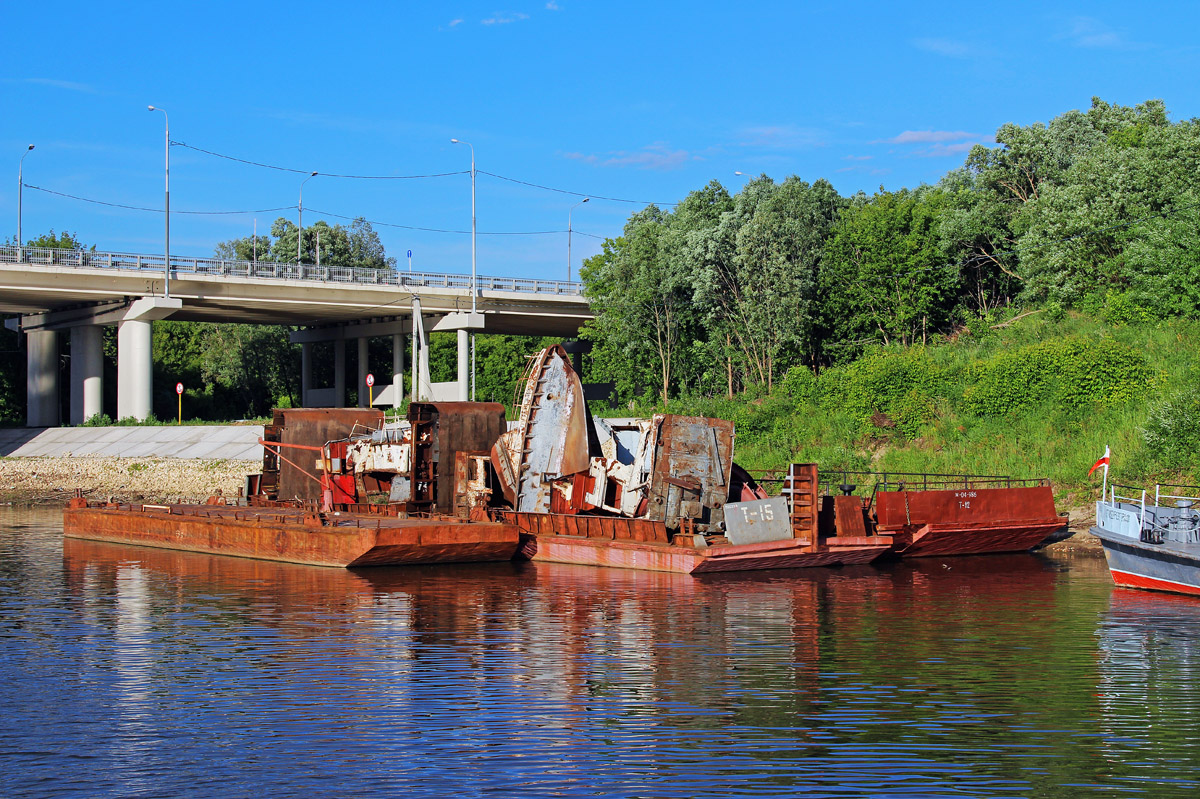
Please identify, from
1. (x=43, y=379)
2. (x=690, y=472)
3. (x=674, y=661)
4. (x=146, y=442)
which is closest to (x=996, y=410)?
(x=690, y=472)

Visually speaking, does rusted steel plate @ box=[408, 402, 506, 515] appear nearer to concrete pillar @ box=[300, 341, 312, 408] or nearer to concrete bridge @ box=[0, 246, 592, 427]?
concrete bridge @ box=[0, 246, 592, 427]

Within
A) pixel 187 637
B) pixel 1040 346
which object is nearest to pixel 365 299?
pixel 1040 346

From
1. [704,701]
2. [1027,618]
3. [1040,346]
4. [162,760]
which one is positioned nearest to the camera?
[162,760]

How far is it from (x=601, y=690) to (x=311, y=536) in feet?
52.4

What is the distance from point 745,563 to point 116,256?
176 ft

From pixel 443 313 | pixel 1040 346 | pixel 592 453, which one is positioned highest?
pixel 443 313

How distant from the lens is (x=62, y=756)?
40.9ft

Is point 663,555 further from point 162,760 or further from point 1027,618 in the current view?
point 162,760

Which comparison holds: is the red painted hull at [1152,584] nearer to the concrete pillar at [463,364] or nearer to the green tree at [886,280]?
the green tree at [886,280]

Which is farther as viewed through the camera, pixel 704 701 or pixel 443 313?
pixel 443 313

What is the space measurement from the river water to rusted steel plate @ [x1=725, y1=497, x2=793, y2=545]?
163 cm

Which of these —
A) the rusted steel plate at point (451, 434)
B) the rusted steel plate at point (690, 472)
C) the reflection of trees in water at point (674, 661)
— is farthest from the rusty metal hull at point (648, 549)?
the rusted steel plate at point (451, 434)

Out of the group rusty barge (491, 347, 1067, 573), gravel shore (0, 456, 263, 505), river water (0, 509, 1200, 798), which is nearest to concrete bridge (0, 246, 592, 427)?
gravel shore (0, 456, 263, 505)

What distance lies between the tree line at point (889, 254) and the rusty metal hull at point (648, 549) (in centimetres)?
2741
